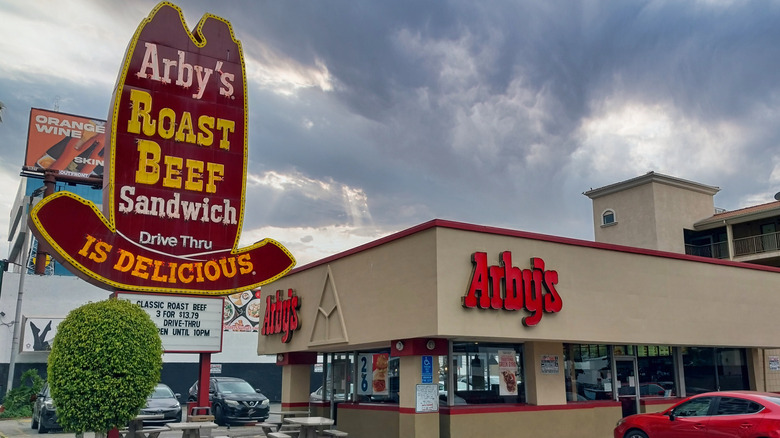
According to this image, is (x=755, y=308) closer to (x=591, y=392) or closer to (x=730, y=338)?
(x=730, y=338)

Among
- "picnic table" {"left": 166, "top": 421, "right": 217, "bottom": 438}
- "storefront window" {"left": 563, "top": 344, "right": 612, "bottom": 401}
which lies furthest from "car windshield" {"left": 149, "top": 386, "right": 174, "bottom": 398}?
"storefront window" {"left": 563, "top": 344, "right": 612, "bottom": 401}

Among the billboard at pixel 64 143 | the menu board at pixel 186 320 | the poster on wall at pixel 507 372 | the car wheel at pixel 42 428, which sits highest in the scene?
the billboard at pixel 64 143

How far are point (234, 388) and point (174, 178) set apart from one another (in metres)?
13.5

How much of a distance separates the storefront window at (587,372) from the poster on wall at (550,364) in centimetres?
76

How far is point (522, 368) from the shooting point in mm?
18625

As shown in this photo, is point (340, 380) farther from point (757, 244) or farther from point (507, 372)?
point (757, 244)

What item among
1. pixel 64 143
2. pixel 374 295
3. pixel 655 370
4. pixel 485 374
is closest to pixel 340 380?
pixel 374 295

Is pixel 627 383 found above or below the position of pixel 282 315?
below

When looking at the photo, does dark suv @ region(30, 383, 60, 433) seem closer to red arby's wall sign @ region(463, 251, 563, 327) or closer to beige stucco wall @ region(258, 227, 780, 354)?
beige stucco wall @ region(258, 227, 780, 354)

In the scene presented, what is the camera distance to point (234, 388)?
28.1m

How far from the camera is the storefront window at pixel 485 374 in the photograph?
57.7ft

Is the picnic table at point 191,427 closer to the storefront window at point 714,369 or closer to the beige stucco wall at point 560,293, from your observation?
the beige stucco wall at point 560,293

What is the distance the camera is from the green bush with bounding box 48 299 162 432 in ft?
41.8

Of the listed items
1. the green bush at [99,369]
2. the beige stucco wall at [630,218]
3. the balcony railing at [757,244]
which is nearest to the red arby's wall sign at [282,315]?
the green bush at [99,369]
